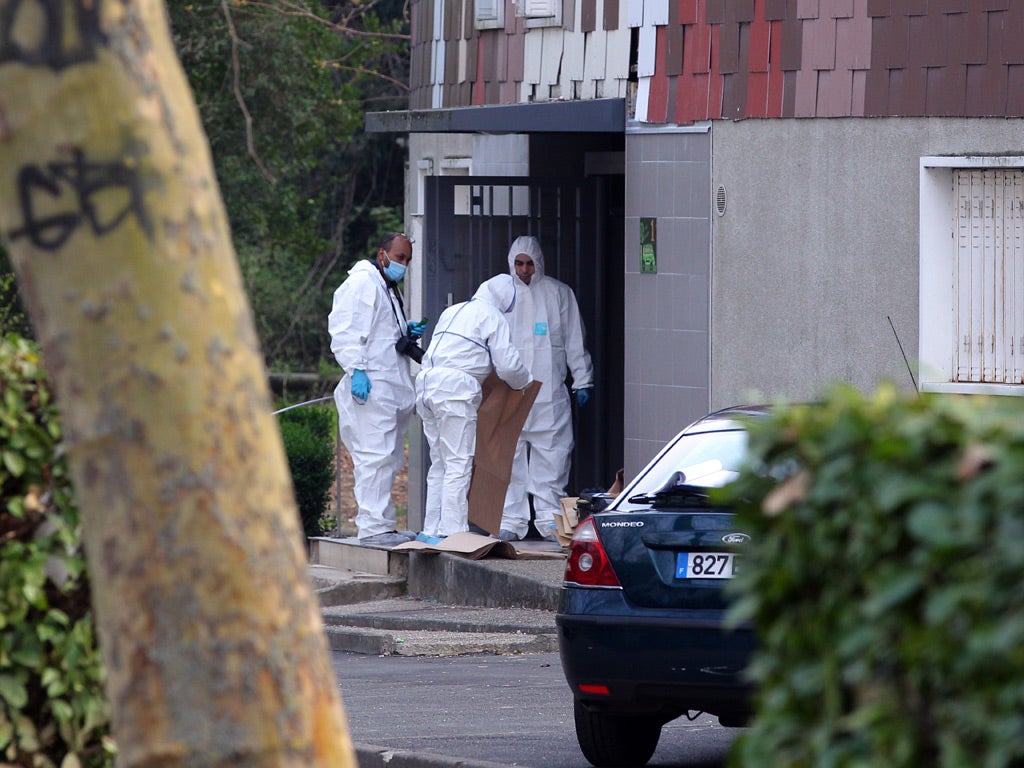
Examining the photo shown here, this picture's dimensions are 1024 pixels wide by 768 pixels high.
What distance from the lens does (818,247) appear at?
11898 millimetres

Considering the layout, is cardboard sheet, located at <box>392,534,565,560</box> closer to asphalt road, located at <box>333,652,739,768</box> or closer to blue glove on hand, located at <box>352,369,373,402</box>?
blue glove on hand, located at <box>352,369,373,402</box>

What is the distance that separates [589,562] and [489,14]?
327 inches

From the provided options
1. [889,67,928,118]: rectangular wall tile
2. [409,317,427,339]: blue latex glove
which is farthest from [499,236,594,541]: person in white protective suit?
[889,67,928,118]: rectangular wall tile

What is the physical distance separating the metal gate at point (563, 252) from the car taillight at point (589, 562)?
23.8 feet

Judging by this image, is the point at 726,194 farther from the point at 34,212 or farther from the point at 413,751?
the point at 34,212

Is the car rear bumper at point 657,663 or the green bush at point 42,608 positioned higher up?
the green bush at point 42,608

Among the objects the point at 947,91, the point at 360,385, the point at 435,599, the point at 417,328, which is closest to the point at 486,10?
the point at 417,328

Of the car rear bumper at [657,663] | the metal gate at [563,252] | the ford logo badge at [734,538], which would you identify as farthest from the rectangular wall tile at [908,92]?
the car rear bumper at [657,663]

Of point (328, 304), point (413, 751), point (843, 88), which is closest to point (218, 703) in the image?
point (413, 751)

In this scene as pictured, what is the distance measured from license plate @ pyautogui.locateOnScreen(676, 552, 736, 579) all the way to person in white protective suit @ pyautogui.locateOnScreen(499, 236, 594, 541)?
7.18 m

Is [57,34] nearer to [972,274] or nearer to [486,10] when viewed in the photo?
[972,274]

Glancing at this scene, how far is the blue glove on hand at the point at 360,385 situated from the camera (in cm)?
1386

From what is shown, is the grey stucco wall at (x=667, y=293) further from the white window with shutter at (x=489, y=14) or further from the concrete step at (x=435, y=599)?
the white window with shutter at (x=489, y=14)

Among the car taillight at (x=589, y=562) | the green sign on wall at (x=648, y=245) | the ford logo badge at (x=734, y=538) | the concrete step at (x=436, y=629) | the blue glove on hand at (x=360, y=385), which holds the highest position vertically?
the green sign on wall at (x=648, y=245)
